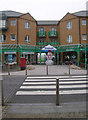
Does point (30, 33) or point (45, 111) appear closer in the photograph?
point (45, 111)

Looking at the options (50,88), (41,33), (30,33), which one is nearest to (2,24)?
(30,33)

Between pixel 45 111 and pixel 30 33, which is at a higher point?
pixel 30 33

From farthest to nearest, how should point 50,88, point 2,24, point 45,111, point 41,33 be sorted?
point 41,33 < point 2,24 < point 50,88 < point 45,111

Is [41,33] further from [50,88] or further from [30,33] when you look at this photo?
[50,88]

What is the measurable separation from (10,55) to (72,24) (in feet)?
44.1

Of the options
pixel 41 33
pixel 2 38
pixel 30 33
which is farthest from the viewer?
pixel 41 33

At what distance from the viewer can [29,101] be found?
4.74 metres

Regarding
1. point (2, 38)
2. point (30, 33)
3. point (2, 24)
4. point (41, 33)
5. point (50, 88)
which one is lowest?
point (50, 88)

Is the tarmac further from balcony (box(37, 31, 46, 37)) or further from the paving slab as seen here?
balcony (box(37, 31, 46, 37))

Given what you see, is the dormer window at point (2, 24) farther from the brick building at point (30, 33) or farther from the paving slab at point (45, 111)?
the paving slab at point (45, 111)

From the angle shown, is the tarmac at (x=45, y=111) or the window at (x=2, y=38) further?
the window at (x=2, y=38)

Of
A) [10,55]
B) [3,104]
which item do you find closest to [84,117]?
[3,104]

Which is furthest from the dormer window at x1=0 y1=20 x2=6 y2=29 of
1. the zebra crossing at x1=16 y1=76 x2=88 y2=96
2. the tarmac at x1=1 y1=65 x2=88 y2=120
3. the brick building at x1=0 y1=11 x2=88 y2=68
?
the tarmac at x1=1 y1=65 x2=88 y2=120

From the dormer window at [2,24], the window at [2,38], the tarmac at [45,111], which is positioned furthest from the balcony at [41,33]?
the tarmac at [45,111]
